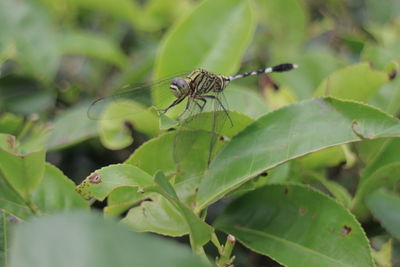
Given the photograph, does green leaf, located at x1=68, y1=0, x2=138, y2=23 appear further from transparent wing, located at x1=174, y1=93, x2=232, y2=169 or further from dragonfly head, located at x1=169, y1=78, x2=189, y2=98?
transparent wing, located at x1=174, y1=93, x2=232, y2=169

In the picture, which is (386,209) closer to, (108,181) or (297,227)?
(297,227)

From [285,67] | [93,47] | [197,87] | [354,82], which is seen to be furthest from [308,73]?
[93,47]

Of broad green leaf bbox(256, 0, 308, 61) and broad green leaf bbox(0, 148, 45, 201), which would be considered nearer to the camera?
broad green leaf bbox(0, 148, 45, 201)

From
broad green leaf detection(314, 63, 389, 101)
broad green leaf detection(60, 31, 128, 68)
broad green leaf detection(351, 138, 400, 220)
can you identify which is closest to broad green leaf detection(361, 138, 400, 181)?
broad green leaf detection(351, 138, 400, 220)

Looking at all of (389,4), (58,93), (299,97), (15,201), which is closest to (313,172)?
(299,97)

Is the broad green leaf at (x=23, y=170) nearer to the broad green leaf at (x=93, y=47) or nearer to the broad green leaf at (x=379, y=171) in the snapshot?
the broad green leaf at (x=379, y=171)

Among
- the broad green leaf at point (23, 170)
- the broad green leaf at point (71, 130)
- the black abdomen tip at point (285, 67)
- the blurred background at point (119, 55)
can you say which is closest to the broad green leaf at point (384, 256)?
the blurred background at point (119, 55)
